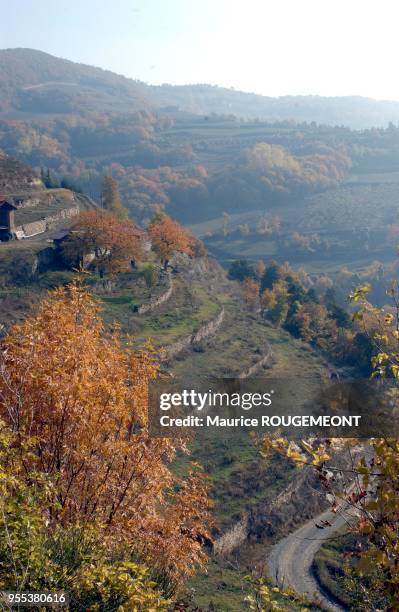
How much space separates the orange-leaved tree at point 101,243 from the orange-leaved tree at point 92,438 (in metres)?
35.4

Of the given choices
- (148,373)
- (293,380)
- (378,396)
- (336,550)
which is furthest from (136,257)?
(148,373)

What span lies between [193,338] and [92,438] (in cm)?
3293

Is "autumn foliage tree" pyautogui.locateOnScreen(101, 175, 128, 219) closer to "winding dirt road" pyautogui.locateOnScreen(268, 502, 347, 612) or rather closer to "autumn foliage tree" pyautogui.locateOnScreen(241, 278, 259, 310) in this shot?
"autumn foliage tree" pyautogui.locateOnScreen(241, 278, 259, 310)

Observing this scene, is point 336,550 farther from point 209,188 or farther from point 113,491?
point 209,188

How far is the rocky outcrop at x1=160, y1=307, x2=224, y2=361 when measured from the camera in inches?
1613

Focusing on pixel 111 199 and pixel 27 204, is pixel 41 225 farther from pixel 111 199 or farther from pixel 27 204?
pixel 111 199

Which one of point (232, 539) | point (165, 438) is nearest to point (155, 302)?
point (232, 539)

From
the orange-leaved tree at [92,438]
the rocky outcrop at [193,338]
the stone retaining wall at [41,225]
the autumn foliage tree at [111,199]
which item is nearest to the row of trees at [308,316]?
the rocky outcrop at [193,338]

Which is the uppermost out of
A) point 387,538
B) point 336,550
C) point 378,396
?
point 387,538

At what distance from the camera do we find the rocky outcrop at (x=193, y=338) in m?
41.0

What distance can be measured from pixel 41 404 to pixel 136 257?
3997cm

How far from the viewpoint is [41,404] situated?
1202 centimetres

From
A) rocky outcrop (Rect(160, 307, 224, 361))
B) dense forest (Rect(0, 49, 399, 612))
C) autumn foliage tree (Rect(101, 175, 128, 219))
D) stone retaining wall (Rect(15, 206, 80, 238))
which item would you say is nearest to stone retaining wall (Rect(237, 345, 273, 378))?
dense forest (Rect(0, 49, 399, 612))

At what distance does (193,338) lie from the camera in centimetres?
4491
